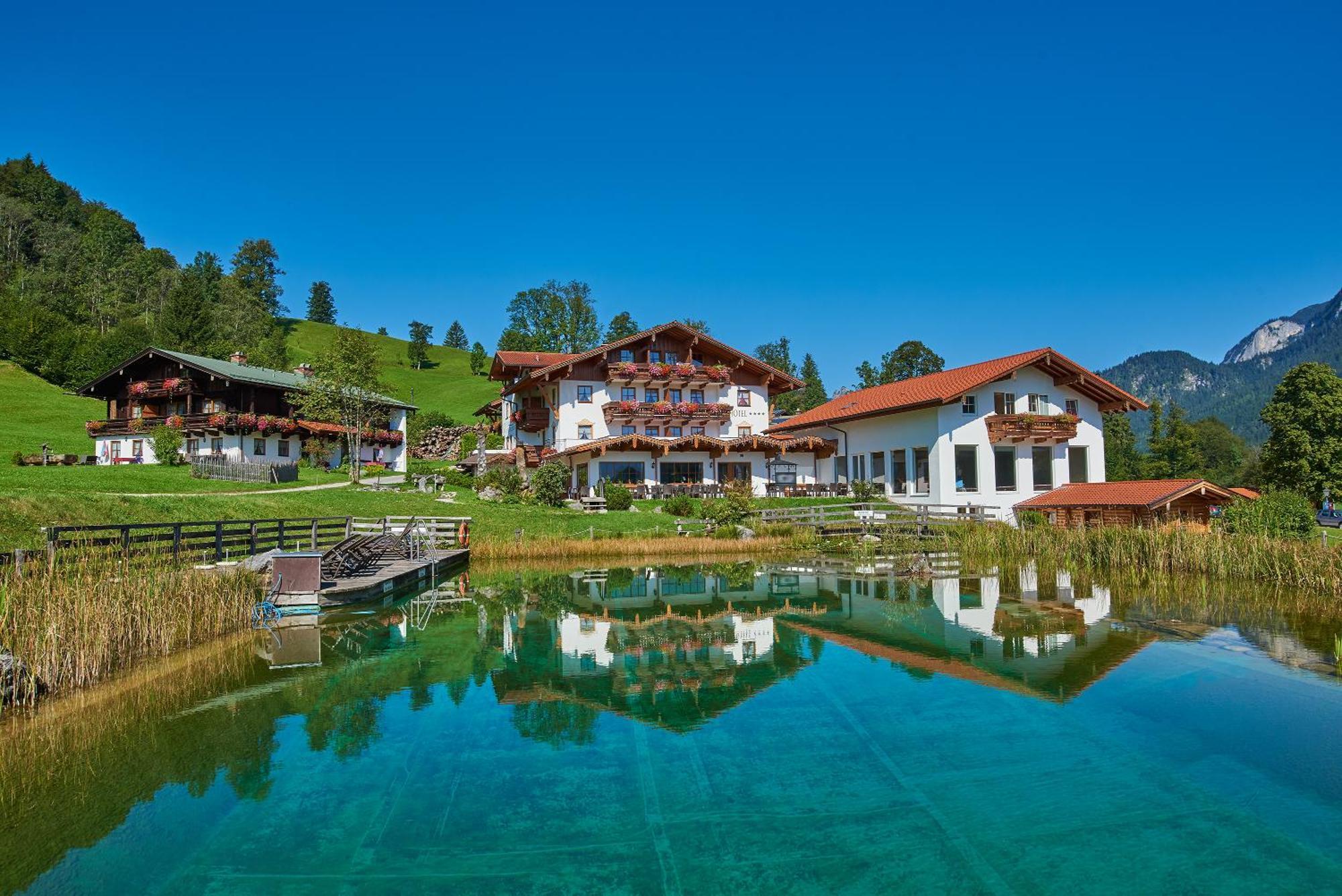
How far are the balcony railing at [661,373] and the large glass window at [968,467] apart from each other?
13695 mm

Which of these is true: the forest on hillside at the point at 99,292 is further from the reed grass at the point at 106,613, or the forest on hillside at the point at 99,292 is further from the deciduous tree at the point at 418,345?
the reed grass at the point at 106,613

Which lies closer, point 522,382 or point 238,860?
point 238,860

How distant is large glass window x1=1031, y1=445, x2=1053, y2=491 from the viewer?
38375 millimetres

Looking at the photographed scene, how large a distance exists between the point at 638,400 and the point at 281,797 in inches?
1478

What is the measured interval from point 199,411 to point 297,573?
3508cm

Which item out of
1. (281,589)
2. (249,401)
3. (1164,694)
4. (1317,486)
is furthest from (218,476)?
(1317,486)

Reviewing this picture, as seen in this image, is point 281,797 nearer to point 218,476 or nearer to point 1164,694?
point 1164,694

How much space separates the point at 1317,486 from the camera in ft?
128

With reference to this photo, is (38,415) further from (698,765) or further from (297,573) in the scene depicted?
(698,765)

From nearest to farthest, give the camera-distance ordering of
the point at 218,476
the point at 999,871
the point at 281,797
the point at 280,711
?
the point at 999,871 < the point at 281,797 < the point at 280,711 < the point at 218,476

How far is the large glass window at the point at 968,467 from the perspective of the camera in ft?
122

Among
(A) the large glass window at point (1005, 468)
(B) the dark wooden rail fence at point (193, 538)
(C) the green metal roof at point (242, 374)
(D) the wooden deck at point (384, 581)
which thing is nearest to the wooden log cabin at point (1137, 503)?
(A) the large glass window at point (1005, 468)

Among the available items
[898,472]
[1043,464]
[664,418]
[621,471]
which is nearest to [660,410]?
[664,418]

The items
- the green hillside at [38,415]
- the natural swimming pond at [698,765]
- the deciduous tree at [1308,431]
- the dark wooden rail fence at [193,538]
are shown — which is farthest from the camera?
the green hillside at [38,415]
